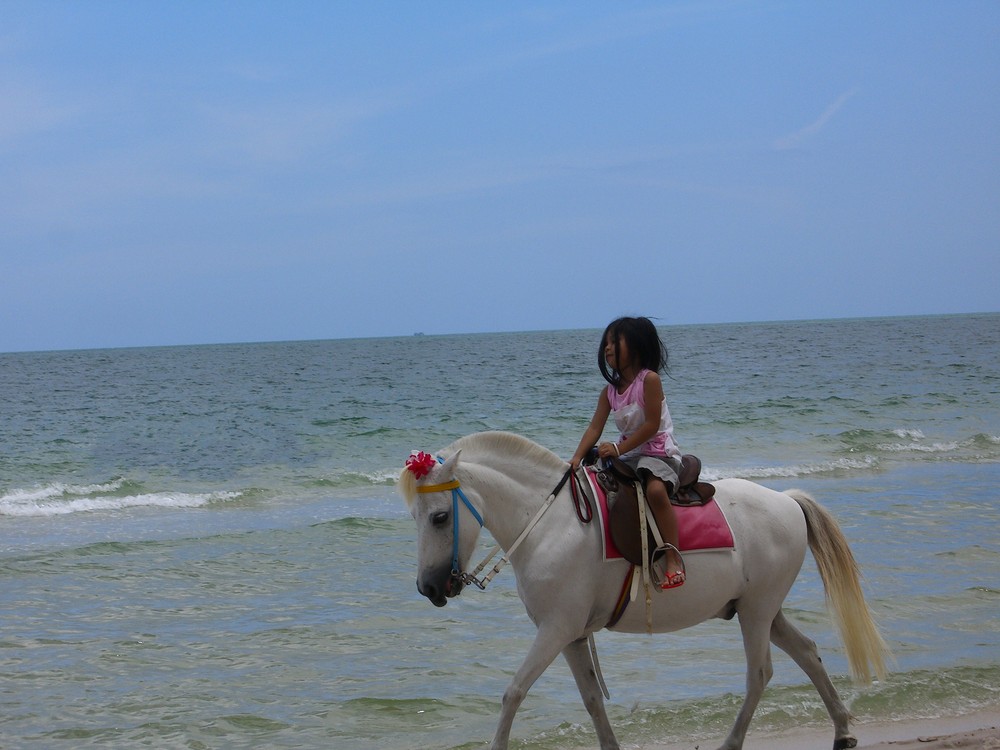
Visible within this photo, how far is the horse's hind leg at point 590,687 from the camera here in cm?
433

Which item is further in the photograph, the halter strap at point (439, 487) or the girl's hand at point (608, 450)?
the girl's hand at point (608, 450)

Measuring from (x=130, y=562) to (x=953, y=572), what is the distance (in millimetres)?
7815

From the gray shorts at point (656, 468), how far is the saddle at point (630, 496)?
0.07 ft

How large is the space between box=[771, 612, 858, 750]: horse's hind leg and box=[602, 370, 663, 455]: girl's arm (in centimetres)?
122

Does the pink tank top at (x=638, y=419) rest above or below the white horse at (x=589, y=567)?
above

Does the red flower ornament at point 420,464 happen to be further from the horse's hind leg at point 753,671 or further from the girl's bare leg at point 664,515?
the horse's hind leg at point 753,671

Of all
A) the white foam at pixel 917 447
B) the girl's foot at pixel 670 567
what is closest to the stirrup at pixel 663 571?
the girl's foot at pixel 670 567

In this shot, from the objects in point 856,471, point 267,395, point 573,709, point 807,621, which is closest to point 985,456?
point 856,471

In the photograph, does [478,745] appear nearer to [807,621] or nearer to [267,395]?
[807,621]

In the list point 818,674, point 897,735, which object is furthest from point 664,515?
point 897,735

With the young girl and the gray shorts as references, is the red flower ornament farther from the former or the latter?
the gray shorts

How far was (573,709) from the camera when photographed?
224 inches

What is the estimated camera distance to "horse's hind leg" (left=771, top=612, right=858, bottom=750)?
466 cm

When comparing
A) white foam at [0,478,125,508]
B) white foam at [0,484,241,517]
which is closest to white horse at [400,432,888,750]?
white foam at [0,484,241,517]
